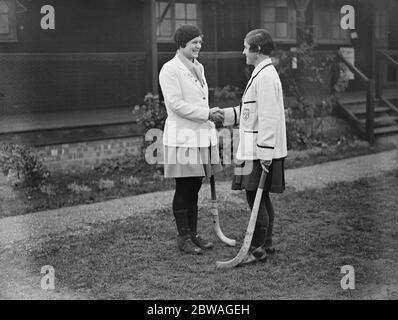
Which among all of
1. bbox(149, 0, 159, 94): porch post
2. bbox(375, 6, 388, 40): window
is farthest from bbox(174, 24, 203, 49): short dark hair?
bbox(375, 6, 388, 40): window

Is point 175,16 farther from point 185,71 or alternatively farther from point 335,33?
point 185,71

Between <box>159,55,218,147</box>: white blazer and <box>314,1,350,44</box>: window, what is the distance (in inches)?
366

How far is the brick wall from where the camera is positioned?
8.33 metres

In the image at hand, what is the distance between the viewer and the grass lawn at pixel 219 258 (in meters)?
4.17

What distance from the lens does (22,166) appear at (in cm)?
730

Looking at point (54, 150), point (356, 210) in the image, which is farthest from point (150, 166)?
point (356, 210)

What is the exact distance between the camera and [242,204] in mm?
6766

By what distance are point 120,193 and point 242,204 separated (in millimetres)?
1508

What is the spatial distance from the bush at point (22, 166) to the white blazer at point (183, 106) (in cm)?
304

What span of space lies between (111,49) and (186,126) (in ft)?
22.4

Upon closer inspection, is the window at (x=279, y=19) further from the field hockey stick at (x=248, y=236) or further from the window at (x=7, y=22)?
the field hockey stick at (x=248, y=236)

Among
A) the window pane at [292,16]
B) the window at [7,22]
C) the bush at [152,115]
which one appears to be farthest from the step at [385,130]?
the window at [7,22]

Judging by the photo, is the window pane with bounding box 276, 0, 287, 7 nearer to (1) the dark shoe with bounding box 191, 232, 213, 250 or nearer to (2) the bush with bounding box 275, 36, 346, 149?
(2) the bush with bounding box 275, 36, 346, 149
